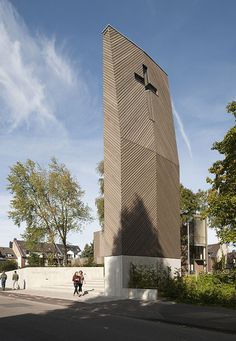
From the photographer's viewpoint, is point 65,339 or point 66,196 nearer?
point 65,339

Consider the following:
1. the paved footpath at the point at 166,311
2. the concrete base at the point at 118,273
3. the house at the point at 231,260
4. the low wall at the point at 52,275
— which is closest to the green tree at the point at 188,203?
the house at the point at 231,260

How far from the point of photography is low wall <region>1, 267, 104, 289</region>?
35656 mm

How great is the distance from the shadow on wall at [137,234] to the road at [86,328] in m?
8.56

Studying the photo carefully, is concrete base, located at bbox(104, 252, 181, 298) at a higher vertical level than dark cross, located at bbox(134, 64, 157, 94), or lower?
lower

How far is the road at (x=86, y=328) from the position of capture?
11.7m

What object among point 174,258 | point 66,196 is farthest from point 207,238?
point 174,258

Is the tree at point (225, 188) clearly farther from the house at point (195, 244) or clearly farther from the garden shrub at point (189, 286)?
the house at point (195, 244)

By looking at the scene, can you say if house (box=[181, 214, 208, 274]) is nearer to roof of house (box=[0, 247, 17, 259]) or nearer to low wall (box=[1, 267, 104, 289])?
low wall (box=[1, 267, 104, 289])

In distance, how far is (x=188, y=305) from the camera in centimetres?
2006

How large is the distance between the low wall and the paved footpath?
11.3 m

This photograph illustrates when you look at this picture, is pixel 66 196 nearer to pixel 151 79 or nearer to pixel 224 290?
pixel 151 79

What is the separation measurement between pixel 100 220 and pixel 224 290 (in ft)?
101

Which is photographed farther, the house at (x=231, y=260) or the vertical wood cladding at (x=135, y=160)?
the house at (x=231, y=260)

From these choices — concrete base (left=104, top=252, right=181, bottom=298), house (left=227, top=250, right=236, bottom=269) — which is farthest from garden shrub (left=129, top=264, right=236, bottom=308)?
house (left=227, top=250, right=236, bottom=269)
